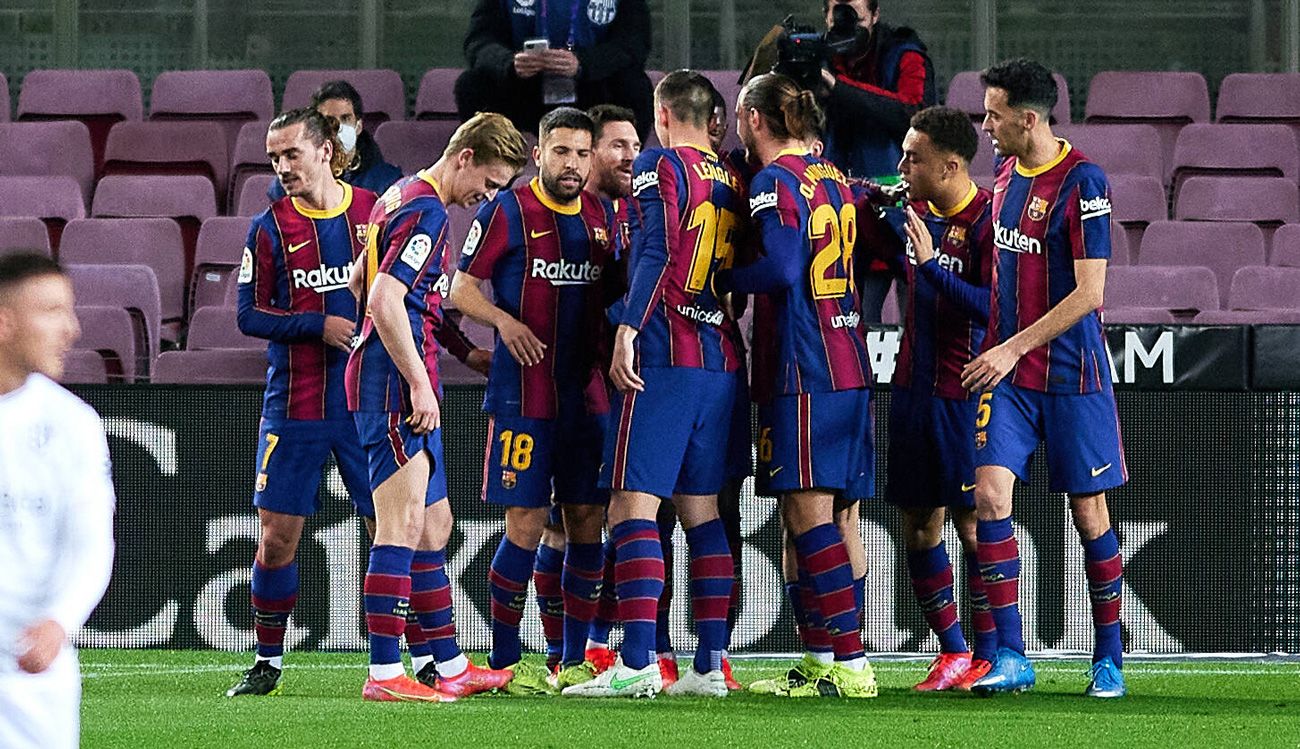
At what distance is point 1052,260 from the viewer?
656 cm

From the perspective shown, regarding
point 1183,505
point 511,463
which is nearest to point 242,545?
point 511,463

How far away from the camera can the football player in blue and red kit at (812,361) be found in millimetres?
6371

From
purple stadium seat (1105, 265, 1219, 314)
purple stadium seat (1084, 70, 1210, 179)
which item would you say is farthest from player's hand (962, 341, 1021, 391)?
purple stadium seat (1084, 70, 1210, 179)

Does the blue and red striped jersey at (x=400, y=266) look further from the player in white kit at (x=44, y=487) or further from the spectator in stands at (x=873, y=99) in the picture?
the player in white kit at (x=44, y=487)

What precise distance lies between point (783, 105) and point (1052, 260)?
101 centimetres

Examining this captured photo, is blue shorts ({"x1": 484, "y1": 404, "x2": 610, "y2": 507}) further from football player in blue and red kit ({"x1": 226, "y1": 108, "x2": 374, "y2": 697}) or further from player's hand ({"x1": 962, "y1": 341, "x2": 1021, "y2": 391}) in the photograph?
player's hand ({"x1": 962, "y1": 341, "x2": 1021, "y2": 391})

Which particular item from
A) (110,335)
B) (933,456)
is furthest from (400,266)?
(110,335)

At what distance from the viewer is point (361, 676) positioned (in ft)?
24.5

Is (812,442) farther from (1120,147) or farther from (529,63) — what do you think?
(1120,147)

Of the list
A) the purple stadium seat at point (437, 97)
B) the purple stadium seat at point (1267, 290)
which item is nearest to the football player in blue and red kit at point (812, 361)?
the purple stadium seat at point (1267, 290)

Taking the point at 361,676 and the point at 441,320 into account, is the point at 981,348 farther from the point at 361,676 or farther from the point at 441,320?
the point at 361,676

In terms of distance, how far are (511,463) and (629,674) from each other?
33.3 inches

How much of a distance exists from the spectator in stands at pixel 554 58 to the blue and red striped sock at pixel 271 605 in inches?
120

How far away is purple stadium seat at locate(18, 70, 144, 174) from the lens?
11.5 m
